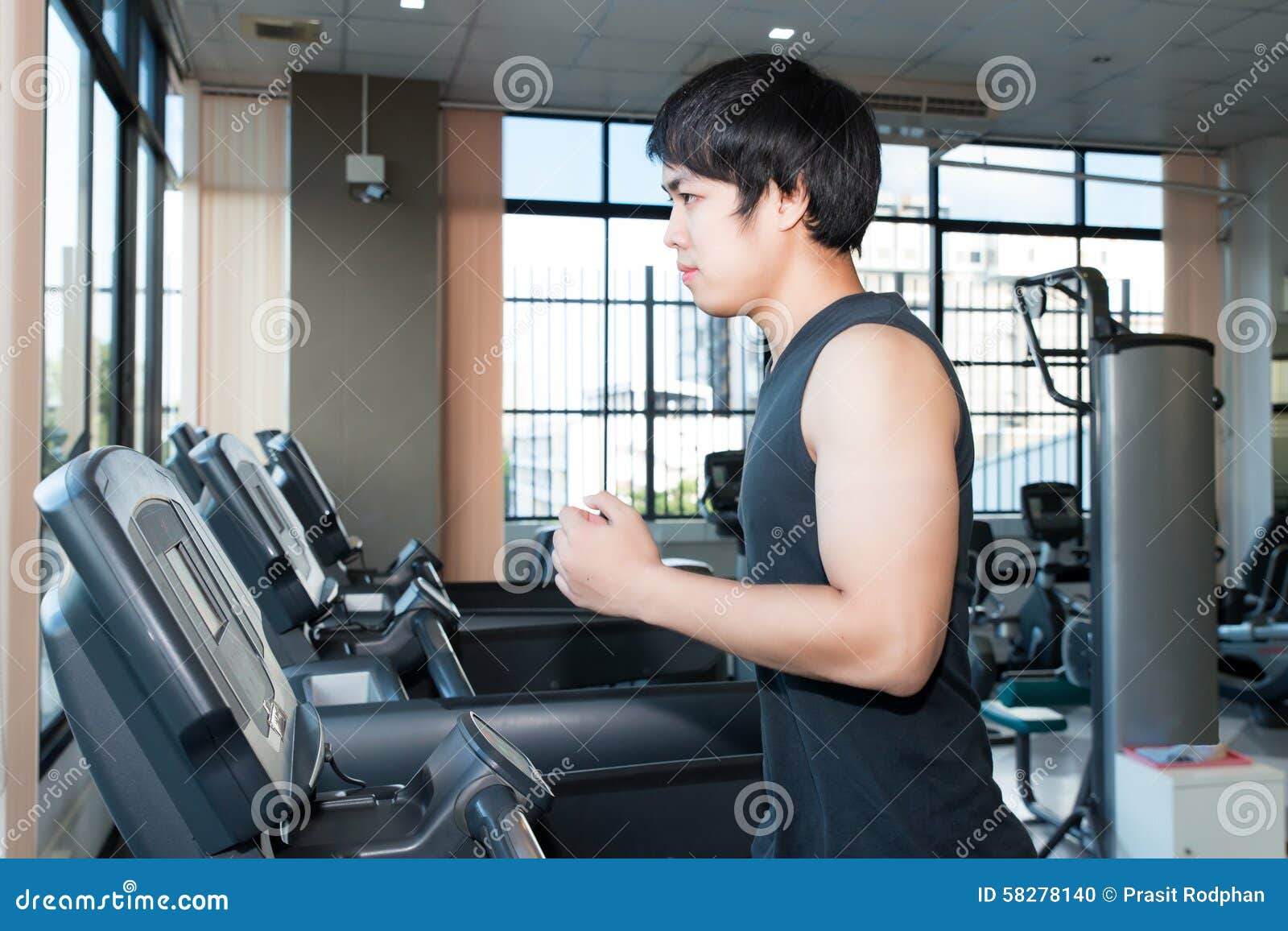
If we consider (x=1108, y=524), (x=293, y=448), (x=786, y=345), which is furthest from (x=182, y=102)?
(x=786, y=345)

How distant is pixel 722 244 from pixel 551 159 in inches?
236

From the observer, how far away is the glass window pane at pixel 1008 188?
284 inches

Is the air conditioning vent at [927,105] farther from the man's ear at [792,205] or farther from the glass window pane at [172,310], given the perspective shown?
the man's ear at [792,205]

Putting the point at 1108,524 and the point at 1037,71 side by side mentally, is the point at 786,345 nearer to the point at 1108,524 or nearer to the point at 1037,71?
the point at 1108,524

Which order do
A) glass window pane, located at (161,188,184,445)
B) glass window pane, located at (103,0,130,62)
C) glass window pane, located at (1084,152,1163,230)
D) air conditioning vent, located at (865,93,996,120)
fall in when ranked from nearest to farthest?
glass window pane, located at (103,0,130,62), glass window pane, located at (161,188,184,445), air conditioning vent, located at (865,93,996,120), glass window pane, located at (1084,152,1163,230)

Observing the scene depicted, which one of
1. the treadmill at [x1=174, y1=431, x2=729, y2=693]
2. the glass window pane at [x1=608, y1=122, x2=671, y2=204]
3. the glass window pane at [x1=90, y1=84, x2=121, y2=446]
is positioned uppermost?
the glass window pane at [x1=608, y1=122, x2=671, y2=204]

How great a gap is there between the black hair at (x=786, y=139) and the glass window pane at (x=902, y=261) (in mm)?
6381

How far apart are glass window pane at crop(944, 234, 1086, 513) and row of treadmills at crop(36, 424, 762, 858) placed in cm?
515

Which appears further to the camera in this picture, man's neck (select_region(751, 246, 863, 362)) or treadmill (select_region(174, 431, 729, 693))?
treadmill (select_region(174, 431, 729, 693))

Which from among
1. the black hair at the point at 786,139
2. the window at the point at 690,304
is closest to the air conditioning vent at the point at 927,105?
the window at the point at 690,304

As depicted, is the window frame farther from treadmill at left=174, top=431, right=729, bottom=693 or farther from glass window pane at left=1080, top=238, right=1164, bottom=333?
glass window pane at left=1080, top=238, right=1164, bottom=333

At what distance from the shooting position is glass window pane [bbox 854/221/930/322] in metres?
7.28

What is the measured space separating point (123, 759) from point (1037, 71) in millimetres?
6243

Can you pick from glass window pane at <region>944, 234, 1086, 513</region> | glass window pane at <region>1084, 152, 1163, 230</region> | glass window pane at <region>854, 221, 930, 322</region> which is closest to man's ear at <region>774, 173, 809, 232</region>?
glass window pane at <region>854, 221, 930, 322</region>
